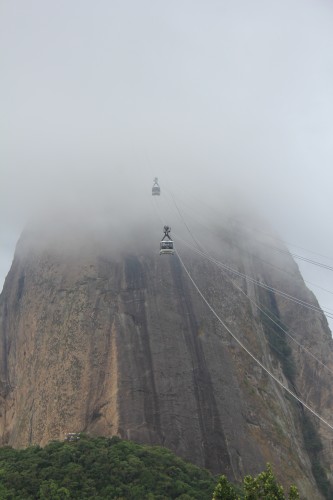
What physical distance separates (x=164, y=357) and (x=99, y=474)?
46.6 feet

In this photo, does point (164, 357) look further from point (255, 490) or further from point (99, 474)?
point (255, 490)

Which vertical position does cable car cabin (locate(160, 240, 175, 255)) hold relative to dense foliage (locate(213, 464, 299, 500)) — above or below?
above

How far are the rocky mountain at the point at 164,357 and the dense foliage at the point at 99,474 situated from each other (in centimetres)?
469

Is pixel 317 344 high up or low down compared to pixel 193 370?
up

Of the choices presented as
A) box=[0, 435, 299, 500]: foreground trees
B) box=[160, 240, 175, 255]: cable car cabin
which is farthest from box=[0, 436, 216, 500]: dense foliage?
box=[160, 240, 175, 255]: cable car cabin

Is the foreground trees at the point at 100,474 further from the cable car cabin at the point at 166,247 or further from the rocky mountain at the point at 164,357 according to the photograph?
the cable car cabin at the point at 166,247

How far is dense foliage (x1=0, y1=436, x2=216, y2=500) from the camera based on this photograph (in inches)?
1081

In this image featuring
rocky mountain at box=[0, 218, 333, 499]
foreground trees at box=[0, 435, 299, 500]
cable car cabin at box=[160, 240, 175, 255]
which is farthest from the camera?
rocky mountain at box=[0, 218, 333, 499]

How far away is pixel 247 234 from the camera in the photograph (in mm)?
62156

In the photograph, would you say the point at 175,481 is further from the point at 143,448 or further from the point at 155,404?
the point at 155,404

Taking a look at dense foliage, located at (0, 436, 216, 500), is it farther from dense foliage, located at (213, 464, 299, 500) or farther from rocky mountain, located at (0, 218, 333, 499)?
dense foliage, located at (213, 464, 299, 500)

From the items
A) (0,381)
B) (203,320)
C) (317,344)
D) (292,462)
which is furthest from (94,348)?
(317,344)

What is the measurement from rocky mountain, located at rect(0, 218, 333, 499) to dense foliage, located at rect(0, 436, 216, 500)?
4690 mm

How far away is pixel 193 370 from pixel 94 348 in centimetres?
776
